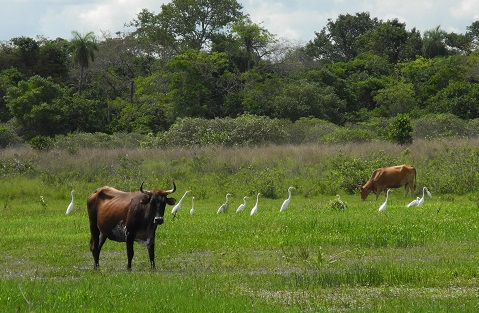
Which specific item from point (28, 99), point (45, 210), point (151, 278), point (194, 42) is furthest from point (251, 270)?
point (194, 42)

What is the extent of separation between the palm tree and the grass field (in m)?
30.6

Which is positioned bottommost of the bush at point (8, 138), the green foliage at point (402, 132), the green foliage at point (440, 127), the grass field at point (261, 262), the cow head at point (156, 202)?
the bush at point (8, 138)

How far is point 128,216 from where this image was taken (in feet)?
44.9

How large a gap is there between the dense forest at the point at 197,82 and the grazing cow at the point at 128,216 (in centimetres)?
3102

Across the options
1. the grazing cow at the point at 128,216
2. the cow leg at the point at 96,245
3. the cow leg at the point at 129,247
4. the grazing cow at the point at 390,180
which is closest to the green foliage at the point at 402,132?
the grazing cow at the point at 390,180

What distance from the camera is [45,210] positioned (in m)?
26.4

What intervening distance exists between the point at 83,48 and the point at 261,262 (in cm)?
4501

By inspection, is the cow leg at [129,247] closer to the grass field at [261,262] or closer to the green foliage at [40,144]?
the grass field at [261,262]

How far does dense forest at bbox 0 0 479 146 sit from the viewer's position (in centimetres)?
5256

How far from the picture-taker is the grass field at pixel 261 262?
973cm

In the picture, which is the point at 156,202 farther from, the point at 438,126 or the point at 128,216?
the point at 438,126

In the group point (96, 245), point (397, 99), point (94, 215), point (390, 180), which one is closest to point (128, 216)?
point (96, 245)

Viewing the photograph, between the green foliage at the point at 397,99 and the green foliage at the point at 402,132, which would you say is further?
the green foliage at the point at 397,99

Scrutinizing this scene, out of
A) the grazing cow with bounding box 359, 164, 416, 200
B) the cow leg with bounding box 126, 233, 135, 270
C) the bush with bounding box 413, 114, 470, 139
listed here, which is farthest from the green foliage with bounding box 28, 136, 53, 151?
the cow leg with bounding box 126, 233, 135, 270
